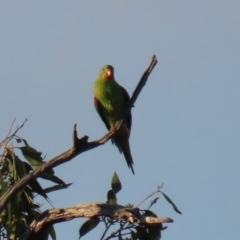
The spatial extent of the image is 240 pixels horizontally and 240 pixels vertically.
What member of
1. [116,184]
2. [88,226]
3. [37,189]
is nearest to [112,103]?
[37,189]

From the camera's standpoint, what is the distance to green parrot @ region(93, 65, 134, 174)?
634 centimetres

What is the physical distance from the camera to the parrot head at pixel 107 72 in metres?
6.74

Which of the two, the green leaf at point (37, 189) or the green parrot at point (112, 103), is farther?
the green parrot at point (112, 103)

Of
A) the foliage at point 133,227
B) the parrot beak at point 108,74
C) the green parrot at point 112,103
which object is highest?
the parrot beak at point 108,74

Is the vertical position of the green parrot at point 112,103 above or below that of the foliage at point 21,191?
above

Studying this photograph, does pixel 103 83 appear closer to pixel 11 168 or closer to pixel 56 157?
pixel 11 168

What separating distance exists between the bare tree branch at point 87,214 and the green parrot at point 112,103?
7.11 feet

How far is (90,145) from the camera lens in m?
3.95

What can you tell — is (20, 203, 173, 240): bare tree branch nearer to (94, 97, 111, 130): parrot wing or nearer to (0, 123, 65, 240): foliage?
(0, 123, 65, 240): foliage

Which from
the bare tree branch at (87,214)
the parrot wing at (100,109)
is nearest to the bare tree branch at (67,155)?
the bare tree branch at (87,214)

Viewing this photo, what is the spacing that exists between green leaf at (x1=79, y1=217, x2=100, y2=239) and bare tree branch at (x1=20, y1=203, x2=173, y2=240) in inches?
4.9

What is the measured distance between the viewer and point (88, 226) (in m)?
4.13

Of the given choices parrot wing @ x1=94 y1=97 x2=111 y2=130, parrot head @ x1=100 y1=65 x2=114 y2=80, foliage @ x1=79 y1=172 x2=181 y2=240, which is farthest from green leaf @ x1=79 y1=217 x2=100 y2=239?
parrot head @ x1=100 y1=65 x2=114 y2=80

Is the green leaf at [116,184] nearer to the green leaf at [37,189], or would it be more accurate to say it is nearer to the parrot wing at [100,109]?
the green leaf at [37,189]
